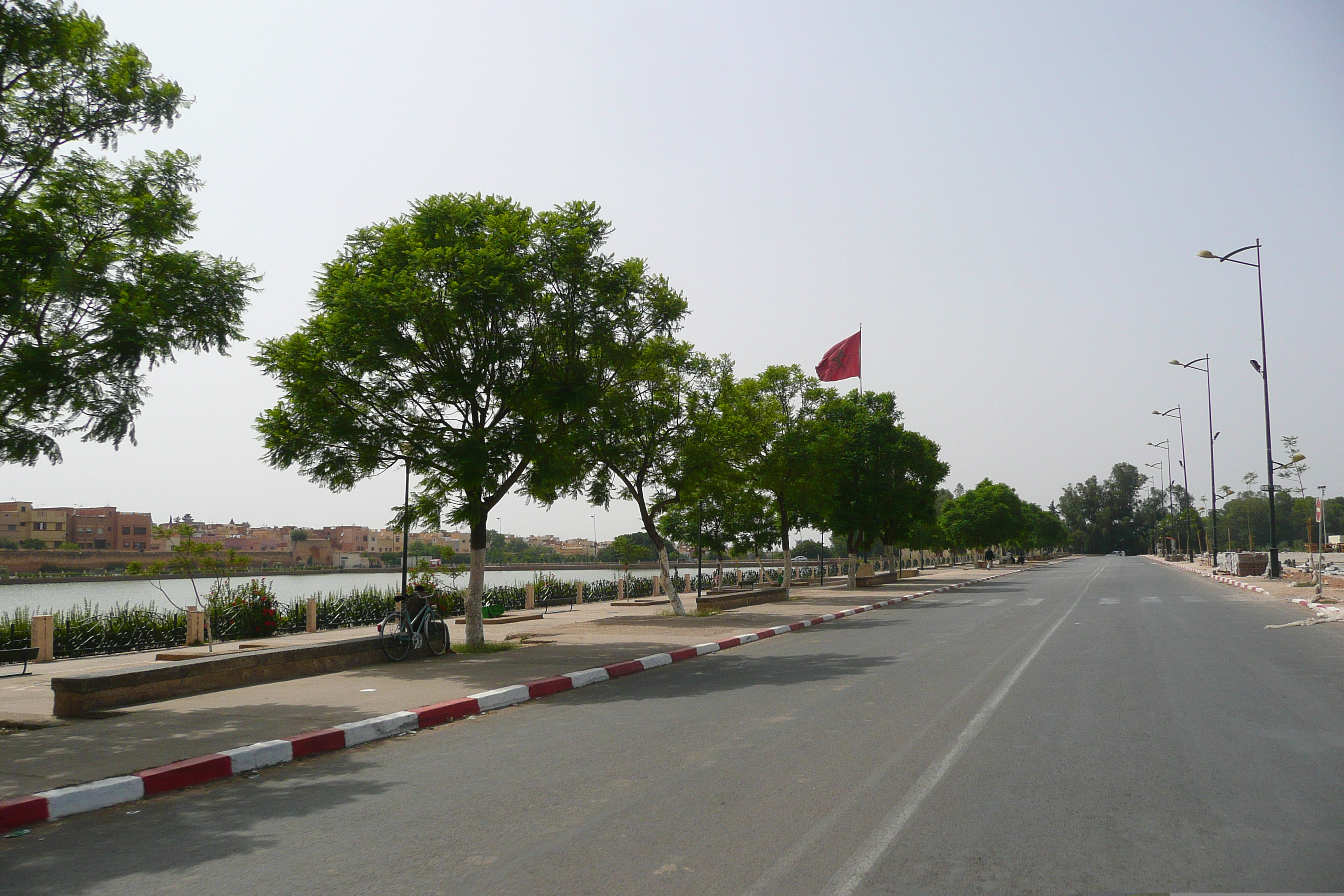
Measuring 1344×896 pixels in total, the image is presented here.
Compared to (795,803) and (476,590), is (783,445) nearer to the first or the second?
(476,590)

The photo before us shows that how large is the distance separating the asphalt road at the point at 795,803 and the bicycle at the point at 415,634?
15.9 ft

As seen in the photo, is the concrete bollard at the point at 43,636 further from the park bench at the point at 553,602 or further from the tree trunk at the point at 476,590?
the park bench at the point at 553,602

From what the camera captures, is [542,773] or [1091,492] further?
[1091,492]

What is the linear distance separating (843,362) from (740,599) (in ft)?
45.5

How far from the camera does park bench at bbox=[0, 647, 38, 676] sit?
1565 centimetres

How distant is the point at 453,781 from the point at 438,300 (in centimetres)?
988

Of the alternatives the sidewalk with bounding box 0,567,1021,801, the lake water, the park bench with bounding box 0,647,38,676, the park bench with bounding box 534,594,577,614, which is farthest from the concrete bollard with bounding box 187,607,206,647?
the park bench with bounding box 534,594,577,614

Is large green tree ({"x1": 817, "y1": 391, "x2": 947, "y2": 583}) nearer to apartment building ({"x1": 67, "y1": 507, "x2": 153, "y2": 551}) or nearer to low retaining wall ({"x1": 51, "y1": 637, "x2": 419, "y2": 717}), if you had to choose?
low retaining wall ({"x1": 51, "y1": 637, "x2": 419, "y2": 717})

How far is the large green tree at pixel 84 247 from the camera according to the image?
9.39m

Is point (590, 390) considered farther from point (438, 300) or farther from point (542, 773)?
point (542, 773)

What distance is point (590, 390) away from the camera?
15555 mm

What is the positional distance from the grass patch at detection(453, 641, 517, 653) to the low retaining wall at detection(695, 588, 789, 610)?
1085 centimetres

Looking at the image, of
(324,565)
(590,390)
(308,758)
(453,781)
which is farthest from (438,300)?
(324,565)

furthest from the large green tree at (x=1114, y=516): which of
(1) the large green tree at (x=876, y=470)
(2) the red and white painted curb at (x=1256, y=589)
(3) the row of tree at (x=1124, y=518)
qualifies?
(1) the large green tree at (x=876, y=470)
